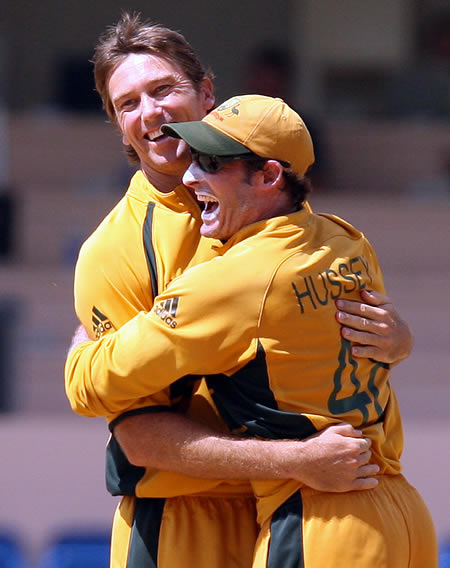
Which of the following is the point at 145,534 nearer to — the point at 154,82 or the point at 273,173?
the point at 273,173

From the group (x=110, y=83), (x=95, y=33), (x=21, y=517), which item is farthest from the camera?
(x=95, y=33)

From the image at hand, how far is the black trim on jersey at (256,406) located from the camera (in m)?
1.99

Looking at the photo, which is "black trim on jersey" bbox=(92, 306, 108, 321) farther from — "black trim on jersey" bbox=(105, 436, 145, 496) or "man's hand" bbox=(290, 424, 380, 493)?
"man's hand" bbox=(290, 424, 380, 493)

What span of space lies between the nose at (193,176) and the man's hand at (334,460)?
1.72ft

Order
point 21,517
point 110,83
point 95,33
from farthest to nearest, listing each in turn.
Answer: point 95,33, point 21,517, point 110,83

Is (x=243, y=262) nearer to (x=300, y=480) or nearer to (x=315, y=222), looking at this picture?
(x=315, y=222)

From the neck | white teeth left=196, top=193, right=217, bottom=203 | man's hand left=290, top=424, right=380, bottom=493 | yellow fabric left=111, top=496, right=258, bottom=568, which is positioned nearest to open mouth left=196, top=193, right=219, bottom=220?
white teeth left=196, top=193, right=217, bottom=203

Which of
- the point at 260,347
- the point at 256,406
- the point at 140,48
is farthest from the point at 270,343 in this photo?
the point at 140,48

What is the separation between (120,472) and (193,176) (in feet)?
2.01

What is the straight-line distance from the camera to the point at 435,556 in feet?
6.98

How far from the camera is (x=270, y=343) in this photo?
1.97 m

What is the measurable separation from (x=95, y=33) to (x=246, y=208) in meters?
7.59

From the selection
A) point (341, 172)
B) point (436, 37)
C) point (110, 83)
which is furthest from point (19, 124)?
point (110, 83)

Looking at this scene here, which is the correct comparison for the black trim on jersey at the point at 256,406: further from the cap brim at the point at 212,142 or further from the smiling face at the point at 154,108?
the smiling face at the point at 154,108
